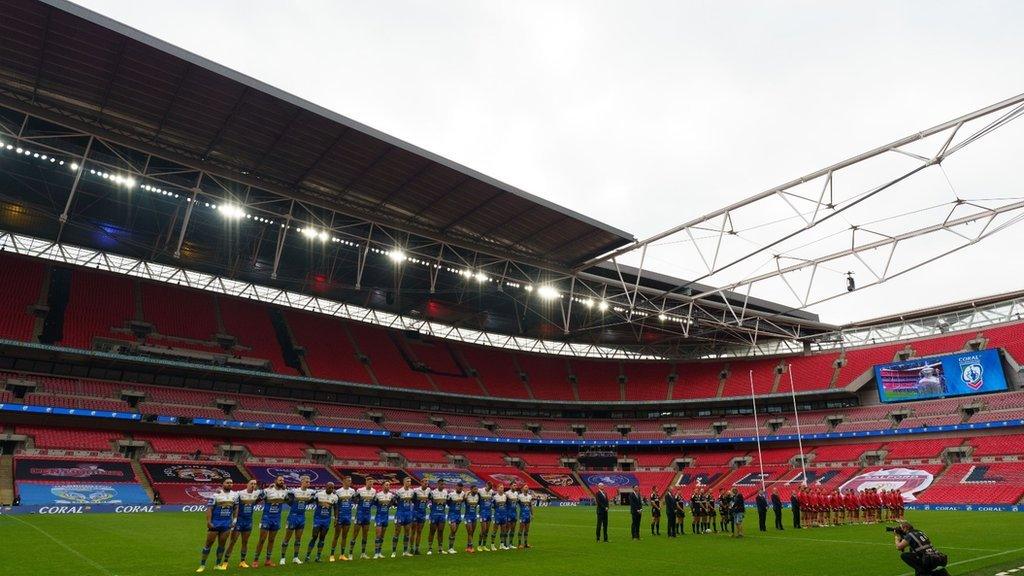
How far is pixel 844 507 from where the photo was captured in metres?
23.6

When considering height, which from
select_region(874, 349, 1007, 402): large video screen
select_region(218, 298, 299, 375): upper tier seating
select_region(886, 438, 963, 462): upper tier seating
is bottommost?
select_region(886, 438, 963, 462): upper tier seating

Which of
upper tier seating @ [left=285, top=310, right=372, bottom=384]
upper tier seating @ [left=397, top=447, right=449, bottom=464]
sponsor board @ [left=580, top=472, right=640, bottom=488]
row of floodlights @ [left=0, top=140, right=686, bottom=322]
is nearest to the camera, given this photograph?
row of floodlights @ [left=0, top=140, right=686, bottom=322]

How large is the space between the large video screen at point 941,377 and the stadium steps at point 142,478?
5348 centimetres

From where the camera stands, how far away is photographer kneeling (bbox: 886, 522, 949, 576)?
677 centimetres

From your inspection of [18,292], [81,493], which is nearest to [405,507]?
[81,493]

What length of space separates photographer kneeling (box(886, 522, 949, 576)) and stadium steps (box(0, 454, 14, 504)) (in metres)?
33.8

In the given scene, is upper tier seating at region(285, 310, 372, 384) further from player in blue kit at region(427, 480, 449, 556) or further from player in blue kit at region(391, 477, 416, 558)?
player in blue kit at region(391, 477, 416, 558)

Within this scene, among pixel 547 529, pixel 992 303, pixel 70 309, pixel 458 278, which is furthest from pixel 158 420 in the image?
pixel 992 303

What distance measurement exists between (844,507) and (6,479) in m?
38.1

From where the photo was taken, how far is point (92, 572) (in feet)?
35.2

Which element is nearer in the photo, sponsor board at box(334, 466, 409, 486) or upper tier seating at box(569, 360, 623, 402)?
sponsor board at box(334, 466, 409, 486)

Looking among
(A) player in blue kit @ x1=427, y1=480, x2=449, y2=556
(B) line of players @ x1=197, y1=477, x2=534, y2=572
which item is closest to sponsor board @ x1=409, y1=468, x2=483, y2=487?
(B) line of players @ x1=197, y1=477, x2=534, y2=572

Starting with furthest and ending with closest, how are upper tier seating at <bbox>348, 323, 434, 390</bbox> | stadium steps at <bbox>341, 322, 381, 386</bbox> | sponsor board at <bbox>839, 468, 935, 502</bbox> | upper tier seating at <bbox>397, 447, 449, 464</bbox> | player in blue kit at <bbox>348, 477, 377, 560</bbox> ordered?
upper tier seating at <bbox>348, 323, 434, 390</bbox> → stadium steps at <bbox>341, 322, 381, 386</bbox> → upper tier seating at <bbox>397, 447, 449, 464</bbox> → sponsor board at <bbox>839, 468, 935, 502</bbox> → player in blue kit at <bbox>348, 477, 377, 560</bbox>

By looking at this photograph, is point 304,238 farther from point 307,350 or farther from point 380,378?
point 380,378
